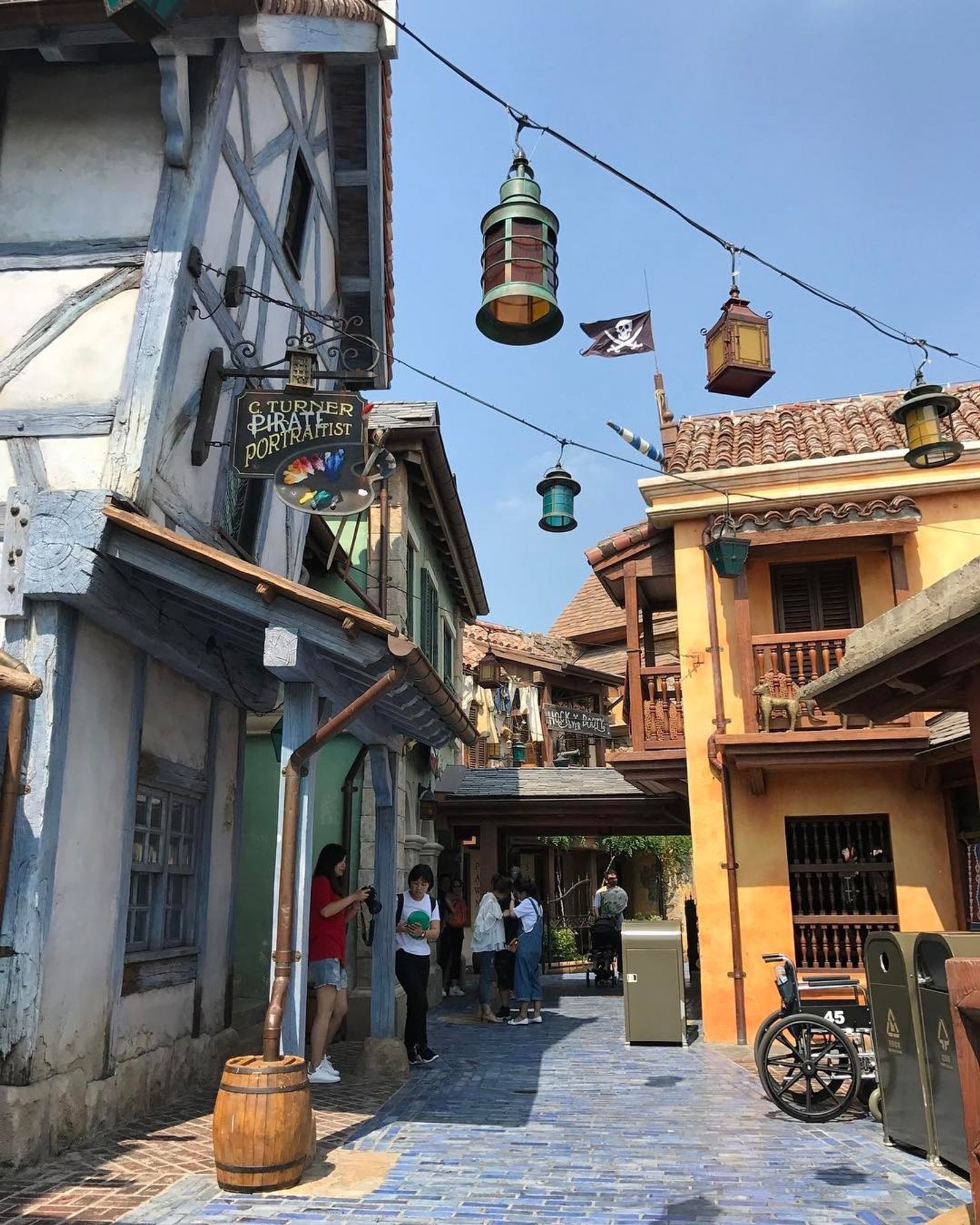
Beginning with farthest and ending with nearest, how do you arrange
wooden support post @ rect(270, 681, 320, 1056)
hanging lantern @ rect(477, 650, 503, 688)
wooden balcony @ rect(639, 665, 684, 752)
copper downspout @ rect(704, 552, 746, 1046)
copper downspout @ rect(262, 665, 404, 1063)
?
hanging lantern @ rect(477, 650, 503, 688) < wooden balcony @ rect(639, 665, 684, 752) < copper downspout @ rect(704, 552, 746, 1046) < wooden support post @ rect(270, 681, 320, 1056) < copper downspout @ rect(262, 665, 404, 1063)

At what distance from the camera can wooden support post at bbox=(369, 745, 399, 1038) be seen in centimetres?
792

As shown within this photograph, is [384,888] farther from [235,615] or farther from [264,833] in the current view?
[235,615]

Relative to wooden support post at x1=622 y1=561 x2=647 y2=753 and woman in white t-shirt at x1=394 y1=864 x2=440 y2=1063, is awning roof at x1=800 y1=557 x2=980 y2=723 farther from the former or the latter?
wooden support post at x1=622 y1=561 x2=647 y2=753

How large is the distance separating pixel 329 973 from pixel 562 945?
16073 mm

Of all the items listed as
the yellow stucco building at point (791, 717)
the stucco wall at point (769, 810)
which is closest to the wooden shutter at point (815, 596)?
the yellow stucco building at point (791, 717)

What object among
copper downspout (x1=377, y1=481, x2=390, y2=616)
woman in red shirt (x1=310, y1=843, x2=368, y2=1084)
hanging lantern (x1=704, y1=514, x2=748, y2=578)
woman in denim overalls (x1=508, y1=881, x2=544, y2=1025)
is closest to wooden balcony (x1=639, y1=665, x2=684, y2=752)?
hanging lantern (x1=704, y1=514, x2=748, y2=578)

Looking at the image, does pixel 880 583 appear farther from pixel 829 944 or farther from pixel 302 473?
pixel 302 473

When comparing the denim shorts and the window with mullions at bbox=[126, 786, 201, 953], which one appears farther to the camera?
the denim shorts

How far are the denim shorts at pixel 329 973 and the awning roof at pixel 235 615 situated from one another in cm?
210

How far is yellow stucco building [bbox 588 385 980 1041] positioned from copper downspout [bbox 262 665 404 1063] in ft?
20.3

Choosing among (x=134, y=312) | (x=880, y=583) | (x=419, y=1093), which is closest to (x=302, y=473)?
(x=134, y=312)

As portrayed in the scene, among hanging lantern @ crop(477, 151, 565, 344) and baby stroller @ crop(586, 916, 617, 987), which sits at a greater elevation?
hanging lantern @ crop(477, 151, 565, 344)

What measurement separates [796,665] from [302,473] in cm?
730

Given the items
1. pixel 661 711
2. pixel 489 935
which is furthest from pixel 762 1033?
pixel 661 711
